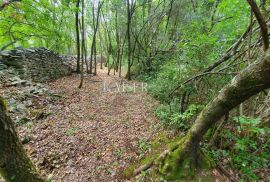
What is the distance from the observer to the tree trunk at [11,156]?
1.88 metres

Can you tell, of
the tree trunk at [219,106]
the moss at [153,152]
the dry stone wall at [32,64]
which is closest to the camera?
the tree trunk at [219,106]

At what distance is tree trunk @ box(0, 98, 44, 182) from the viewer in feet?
6.18

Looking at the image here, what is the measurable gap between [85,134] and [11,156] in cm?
275

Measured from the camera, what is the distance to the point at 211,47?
4.18 m

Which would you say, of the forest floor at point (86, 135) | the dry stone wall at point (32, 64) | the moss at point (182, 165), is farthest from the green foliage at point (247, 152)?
the dry stone wall at point (32, 64)

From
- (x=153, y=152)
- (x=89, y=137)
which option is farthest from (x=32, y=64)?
(x=153, y=152)

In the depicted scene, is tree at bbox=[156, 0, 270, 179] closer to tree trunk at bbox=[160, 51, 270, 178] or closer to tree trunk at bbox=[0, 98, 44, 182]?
tree trunk at bbox=[160, 51, 270, 178]

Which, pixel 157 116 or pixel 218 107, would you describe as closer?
pixel 218 107

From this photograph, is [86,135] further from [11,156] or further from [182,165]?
[182,165]

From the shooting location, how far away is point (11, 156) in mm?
1984

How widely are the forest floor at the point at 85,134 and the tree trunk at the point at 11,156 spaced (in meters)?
1.42

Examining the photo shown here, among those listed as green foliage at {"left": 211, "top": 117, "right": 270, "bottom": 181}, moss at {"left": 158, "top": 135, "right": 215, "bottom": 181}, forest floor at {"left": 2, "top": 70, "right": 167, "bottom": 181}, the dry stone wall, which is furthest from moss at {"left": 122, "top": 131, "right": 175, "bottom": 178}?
the dry stone wall

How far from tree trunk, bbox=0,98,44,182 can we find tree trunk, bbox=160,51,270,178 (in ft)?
7.43

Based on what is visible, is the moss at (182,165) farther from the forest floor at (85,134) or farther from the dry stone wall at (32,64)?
the dry stone wall at (32,64)
